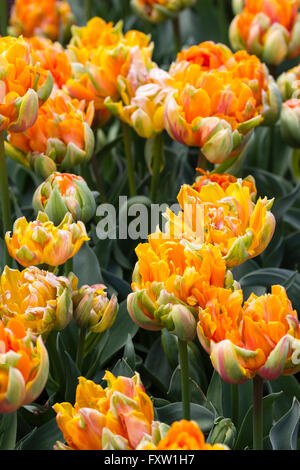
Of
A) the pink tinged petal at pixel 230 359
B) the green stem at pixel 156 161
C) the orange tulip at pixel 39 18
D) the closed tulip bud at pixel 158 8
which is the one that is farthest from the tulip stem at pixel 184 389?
the orange tulip at pixel 39 18

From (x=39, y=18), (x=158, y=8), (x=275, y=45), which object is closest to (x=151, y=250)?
(x=275, y=45)

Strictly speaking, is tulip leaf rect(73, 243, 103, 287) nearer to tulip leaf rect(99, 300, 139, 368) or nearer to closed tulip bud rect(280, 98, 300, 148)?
tulip leaf rect(99, 300, 139, 368)

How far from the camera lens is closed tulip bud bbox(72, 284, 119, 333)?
0.89m

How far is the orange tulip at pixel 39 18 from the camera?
1824 millimetres

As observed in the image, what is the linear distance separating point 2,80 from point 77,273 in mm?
305

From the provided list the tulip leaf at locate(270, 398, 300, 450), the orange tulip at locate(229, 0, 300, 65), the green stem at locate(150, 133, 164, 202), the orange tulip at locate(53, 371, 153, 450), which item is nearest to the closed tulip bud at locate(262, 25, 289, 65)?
the orange tulip at locate(229, 0, 300, 65)

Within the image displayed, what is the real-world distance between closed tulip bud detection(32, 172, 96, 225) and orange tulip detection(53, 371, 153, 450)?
0.33 metres

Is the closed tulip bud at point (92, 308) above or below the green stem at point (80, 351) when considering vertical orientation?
above

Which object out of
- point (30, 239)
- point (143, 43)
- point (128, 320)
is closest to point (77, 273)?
point (128, 320)

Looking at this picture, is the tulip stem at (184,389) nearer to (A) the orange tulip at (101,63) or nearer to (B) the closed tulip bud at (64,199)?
(B) the closed tulip bud at (64,199)

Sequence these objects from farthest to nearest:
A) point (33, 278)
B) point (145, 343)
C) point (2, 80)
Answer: point (145, 343) → point (2, 80) → point (33, 278)

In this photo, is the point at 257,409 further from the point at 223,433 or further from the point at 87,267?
the point at 87,267

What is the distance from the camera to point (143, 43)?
1.30 meters

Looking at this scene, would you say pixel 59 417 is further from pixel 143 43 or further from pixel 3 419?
pixel 143 43
